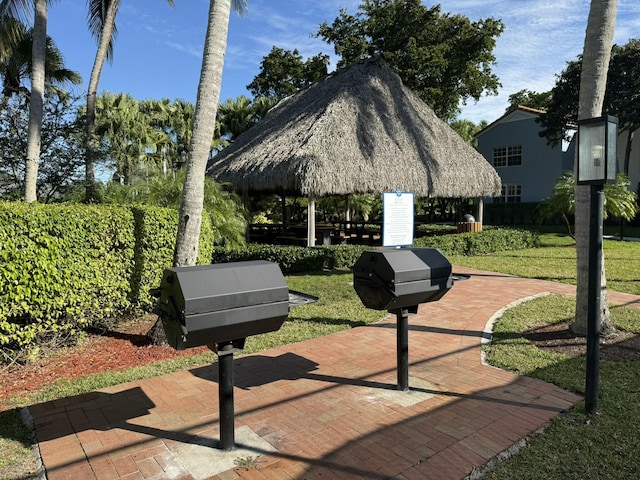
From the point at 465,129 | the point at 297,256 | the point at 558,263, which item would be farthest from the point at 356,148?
the point at 465,129

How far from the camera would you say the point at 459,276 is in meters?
10.2

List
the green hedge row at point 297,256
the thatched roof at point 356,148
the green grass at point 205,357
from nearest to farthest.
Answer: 1. the green grass at point 205,357
2. the green hedge row at point 297,256
3. the thatched roof at point 356,148

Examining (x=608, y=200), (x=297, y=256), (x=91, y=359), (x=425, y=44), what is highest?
(x=425, y=44)

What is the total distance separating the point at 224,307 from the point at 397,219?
329 centimetres

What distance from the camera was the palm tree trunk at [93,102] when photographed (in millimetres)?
11890

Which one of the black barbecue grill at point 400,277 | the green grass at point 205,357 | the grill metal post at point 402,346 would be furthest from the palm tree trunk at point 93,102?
the grill metal post at point 402,346

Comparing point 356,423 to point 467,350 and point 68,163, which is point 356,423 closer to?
point 467,350

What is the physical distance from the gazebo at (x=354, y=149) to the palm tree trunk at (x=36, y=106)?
194 inches

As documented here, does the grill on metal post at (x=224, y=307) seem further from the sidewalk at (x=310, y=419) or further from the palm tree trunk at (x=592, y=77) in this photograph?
the palm tree trunk at (x=592, y=77)

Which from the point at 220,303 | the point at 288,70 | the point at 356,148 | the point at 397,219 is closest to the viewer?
the point at 220,303

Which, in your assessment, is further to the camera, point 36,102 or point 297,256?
point 297,256

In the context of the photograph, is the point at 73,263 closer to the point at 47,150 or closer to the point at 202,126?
the point at 202,126

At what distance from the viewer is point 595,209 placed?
11.6 ft

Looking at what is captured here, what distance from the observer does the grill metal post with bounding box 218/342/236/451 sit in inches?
114
